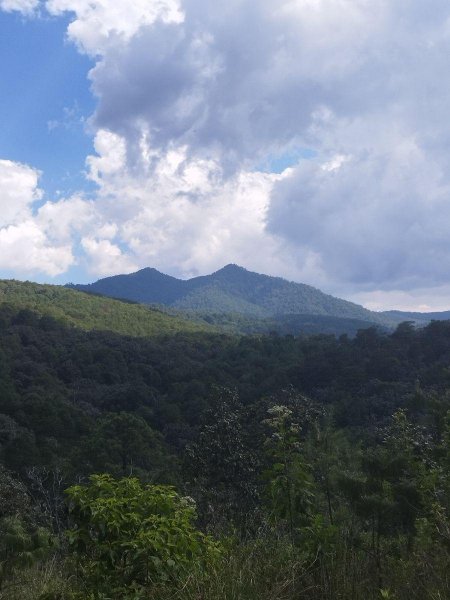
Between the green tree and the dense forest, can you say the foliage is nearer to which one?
the dense forest

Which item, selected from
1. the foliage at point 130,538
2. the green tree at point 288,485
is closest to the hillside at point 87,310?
the green tree at point 288,485

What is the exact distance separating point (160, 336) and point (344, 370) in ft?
95.4

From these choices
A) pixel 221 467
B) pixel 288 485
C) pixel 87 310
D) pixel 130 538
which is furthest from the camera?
pixel 87 310

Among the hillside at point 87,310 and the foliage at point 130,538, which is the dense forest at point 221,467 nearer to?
Answer: the foliage at point 130,538

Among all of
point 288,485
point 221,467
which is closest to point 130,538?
point 288,485

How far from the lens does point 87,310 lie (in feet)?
300

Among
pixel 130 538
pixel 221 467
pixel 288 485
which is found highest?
pixel 288 485

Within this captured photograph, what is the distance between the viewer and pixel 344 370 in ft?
181

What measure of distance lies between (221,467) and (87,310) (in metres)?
75.0

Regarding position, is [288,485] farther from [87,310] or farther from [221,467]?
[87,310]

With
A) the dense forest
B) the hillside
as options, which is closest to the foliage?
the dense forest

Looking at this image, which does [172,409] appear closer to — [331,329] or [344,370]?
[344,370]

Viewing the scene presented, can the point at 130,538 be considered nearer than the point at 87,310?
Yes

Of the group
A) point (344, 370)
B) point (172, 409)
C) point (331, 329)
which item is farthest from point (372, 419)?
point (331, 329)
